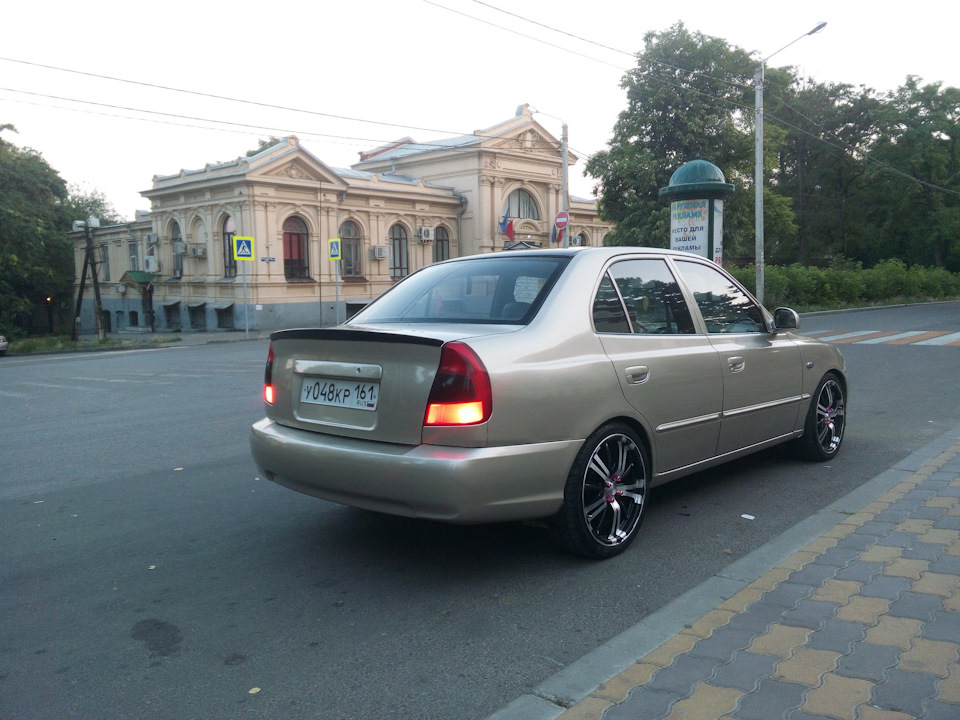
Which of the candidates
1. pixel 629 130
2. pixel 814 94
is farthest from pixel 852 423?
pixel 814 94

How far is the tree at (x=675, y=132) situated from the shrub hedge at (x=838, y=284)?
6.80 meters

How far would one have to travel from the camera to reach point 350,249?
38.8 metres

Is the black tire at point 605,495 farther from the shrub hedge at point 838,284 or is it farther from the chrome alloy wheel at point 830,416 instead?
the shrub hedge at point 838,284

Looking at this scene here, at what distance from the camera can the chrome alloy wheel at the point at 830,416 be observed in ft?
20.2

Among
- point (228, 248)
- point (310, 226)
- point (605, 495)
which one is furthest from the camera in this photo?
point (310, 226)

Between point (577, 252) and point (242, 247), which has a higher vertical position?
point (242, 247)

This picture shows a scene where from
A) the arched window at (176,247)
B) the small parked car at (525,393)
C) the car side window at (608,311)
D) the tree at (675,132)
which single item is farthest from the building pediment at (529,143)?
the car side window at (608,311)

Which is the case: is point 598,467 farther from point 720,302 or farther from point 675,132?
point 675,132

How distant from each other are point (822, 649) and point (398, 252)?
39257 mm

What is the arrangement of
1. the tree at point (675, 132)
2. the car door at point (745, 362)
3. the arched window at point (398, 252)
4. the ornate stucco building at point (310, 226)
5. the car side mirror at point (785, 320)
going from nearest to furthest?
the car door at point (745, 362) < the car side mirror at point (785, 320) < the ornate stucco building at point (310, 226) < the tree at point (675, 132) < the arched window at point (398, 252)

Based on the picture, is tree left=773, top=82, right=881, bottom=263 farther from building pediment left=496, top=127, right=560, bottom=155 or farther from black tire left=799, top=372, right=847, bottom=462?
black tire left=799, top=372, right=847, bottom=462

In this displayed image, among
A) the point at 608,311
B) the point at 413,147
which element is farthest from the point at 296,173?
the point at 608,311

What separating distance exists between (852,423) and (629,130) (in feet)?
118

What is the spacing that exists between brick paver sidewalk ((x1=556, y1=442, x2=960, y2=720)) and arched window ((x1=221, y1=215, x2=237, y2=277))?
113ft
